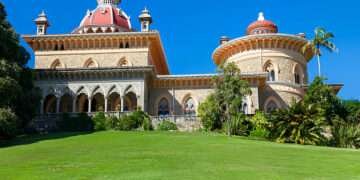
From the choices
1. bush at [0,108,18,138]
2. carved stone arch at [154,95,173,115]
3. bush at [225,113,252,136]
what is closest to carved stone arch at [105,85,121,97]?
carved stone arch at [154,95,173,115]

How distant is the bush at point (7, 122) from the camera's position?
28.3m

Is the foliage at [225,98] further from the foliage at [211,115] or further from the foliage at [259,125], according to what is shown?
the foliage at [259,125]

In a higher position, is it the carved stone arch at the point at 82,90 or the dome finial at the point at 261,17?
the dome finial at the point at 261,17

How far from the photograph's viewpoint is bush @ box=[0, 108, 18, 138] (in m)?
28.3

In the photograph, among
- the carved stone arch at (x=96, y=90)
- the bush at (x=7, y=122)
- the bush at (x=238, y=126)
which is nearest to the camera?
the bush at (x=7, y=122)

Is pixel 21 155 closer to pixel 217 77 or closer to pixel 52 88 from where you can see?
pixel 217 77

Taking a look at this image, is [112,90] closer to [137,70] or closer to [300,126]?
[137,70]

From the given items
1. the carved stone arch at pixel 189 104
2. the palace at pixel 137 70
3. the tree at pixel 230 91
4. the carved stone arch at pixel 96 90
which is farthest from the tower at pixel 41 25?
the tree at pixel 230 91

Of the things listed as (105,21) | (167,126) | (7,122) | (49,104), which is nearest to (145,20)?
(105,21)

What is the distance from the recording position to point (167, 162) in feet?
55.6

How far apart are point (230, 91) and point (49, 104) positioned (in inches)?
736

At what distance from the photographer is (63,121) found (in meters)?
38.1

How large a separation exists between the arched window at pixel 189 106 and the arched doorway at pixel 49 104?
1248 cm

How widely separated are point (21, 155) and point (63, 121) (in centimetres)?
1707
